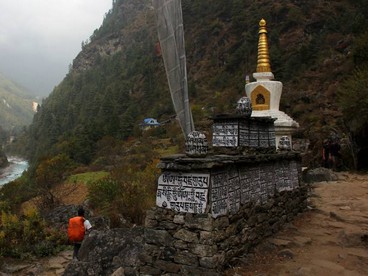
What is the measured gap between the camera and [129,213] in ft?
41.5

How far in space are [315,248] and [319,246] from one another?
180mm

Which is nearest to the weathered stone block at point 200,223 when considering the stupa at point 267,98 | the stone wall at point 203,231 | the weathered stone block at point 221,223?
the stone wall at point 203,231

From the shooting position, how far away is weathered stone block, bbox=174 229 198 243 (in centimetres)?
547

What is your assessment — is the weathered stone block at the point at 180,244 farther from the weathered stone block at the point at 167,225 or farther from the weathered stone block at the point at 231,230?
the weathered stone block at the point at 231,230

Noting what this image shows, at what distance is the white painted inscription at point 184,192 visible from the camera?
5504mm

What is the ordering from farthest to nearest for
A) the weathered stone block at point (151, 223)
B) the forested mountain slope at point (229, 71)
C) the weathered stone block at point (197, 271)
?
the forested mountain slope at point (229, 71), the weathered stone block at point (151, 223), the weathered stone block at point (197, 271)

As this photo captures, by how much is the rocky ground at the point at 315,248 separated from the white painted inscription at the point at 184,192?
1.14 m

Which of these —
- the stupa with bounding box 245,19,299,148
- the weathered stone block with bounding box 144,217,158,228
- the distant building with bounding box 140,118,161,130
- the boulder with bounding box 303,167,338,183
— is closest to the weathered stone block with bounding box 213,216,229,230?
the weathered stone block with bounding box 144,217,158,228

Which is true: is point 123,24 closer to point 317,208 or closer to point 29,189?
point 29,189

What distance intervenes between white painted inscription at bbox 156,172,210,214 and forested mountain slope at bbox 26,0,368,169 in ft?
45.5

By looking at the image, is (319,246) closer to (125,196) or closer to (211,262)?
(211,262)

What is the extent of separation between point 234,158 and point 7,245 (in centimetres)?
782

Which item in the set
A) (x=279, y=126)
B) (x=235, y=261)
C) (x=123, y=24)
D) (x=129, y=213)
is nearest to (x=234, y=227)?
(x=235, y=261)

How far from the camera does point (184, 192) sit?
18.6ft
